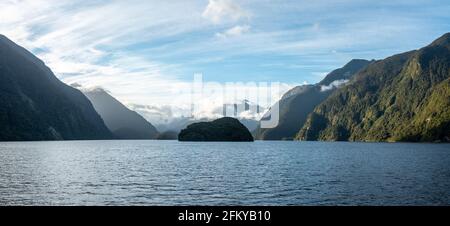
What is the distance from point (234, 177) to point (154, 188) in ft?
79.3

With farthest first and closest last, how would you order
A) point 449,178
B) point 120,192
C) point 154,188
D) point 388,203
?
1. point 449,178
2. point 154,188
3. point 120,192
4. point 388,203

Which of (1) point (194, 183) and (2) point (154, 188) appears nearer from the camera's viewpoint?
(2) point (154, 188)

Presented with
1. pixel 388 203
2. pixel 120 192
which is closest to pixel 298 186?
pixel 388 203

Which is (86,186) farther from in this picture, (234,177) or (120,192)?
(234,177)

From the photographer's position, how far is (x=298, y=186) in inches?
3086

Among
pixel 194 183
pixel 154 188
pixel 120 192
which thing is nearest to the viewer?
pixel 120 192
